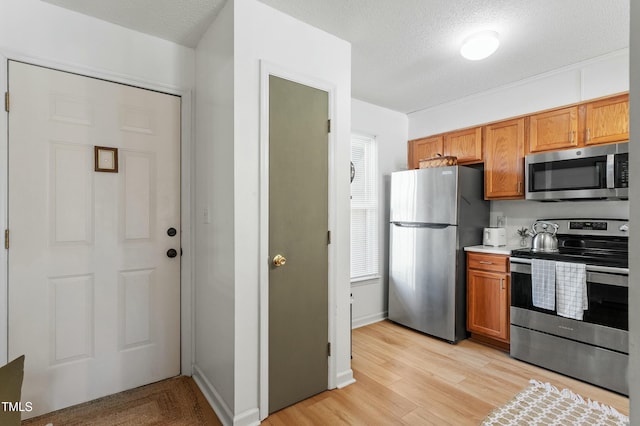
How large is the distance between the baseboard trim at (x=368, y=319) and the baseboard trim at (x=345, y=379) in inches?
44.1

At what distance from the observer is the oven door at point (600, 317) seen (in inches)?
87.4

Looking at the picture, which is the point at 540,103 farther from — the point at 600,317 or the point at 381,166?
the point at 600,317

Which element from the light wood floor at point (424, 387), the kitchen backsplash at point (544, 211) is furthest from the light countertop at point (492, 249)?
the light wood floor at point (424, 387)

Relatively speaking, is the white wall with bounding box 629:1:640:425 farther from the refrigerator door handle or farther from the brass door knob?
the refrigerator door handle

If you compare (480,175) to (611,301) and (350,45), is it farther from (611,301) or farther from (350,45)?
(350,45)

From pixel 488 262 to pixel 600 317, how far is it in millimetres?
874

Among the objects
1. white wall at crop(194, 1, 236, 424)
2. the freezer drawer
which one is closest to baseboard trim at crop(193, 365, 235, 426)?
white wall at crop(194, 1, 236, 424)

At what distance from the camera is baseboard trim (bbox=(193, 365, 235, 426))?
187cm

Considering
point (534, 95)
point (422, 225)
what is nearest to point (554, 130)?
point (534, 95)

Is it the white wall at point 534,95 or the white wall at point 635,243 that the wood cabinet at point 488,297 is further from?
the white wall at point 635,243

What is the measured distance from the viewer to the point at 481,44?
222 cm

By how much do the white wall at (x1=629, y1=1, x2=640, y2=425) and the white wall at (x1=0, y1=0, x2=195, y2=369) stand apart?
8.10 ft

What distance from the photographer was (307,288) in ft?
6.99

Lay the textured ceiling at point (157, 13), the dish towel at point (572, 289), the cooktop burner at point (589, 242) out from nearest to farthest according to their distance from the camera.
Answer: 1. the textured ceiling at point (157, 13)
2. the dish towel at point (572, 289)
3. the cooktop burner at point (589, 242)
